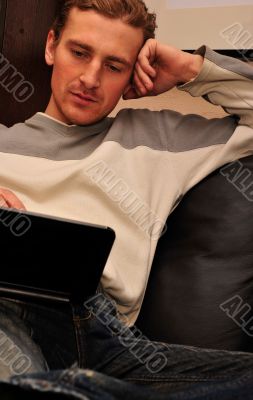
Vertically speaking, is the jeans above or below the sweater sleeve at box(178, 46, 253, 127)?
below

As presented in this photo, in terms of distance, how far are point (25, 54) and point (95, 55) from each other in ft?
1.64

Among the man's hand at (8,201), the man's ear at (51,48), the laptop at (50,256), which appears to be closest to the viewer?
the laptop at (50,256)

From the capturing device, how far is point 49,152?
3.27ft

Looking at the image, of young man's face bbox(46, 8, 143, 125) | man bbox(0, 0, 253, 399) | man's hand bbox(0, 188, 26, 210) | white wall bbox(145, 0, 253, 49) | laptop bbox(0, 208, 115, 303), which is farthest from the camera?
white wall bbox(145, 0, 253, 49)

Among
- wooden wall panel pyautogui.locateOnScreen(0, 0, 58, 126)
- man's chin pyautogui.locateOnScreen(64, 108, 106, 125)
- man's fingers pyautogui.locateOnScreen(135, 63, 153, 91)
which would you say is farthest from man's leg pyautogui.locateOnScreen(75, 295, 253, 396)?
wooden wall panel pyautogui.locateOnScreen(0, 0, 58, 126)

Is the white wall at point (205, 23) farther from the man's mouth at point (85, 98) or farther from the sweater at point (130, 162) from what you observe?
the man's mouth at point (85, 98)

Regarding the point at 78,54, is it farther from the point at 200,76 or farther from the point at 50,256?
the point at 50,256

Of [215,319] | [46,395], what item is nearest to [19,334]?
[46,395]

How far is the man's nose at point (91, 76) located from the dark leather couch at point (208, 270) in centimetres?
33

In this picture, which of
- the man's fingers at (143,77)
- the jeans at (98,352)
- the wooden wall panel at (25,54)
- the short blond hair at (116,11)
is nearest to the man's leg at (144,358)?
the jeans at (98,352)

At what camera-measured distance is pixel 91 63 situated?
1.02m

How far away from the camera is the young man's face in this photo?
39.8 inches

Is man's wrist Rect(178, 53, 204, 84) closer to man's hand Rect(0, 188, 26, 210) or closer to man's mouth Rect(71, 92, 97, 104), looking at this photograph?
man's mouth Rect(71, 92, 97, 104)

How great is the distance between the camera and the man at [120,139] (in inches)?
35.9
